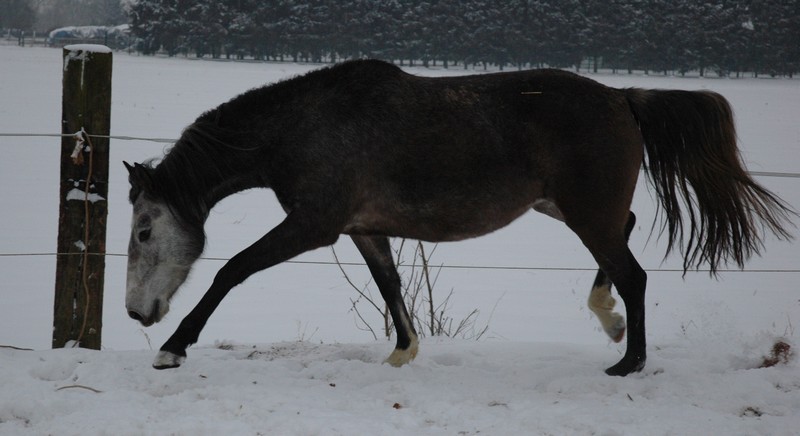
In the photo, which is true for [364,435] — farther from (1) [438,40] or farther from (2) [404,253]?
(1) [438,40]

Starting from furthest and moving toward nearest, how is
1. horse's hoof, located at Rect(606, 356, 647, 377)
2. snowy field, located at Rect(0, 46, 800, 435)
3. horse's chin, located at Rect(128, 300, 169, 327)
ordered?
1. horse's hoof, located at Rect(606, 356, 647, 377)
2. horse's chin, located at Rect(128, 300, 169, 327)
3. snowy field, located at Rect(0, 46, 800, 435)

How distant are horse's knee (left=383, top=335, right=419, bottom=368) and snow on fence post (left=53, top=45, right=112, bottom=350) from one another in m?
1.72

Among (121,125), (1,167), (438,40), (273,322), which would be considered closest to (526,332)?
(273,322)

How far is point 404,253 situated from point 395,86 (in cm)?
482

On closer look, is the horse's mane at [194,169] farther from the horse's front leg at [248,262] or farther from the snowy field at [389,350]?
the snowy field at [389,350]

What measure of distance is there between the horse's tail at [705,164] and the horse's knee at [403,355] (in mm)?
1540

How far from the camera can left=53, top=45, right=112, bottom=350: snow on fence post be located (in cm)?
455

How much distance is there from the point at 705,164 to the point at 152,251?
300cm

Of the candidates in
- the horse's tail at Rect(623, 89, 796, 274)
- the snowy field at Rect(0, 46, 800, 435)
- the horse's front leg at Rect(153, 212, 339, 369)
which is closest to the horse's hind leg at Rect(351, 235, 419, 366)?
the snowy field at Rect(0, 46, 800, 435)

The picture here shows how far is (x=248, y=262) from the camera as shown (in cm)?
387

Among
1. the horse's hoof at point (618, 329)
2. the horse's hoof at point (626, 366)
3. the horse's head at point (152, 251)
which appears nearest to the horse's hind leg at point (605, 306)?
the horse's hoof at point (618, 329)

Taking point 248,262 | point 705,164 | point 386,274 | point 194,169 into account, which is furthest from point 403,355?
point 705,164

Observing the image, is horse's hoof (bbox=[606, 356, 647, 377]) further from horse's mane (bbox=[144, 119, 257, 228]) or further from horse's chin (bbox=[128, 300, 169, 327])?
horse's chin (bbox=[128, 300, 169, 327])

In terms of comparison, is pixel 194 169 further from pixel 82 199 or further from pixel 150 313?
pixel 82 199
